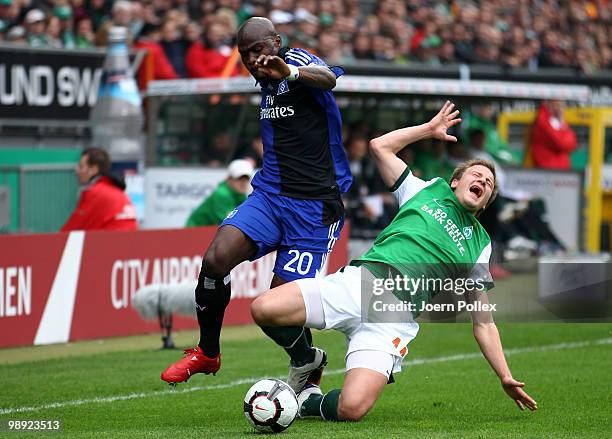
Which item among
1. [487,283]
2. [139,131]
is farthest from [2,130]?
[487,283]

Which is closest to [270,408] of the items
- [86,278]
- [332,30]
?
[86,278]

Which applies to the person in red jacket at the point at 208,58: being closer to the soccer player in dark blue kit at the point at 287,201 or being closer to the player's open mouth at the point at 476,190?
the soccer player in dark blue kit at the point at 287,201

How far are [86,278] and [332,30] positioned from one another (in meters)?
8.33

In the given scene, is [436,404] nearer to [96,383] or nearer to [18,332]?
[96,383]

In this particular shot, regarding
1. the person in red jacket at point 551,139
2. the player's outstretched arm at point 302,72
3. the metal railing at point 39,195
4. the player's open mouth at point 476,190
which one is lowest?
the person in red jacket at point 551,139

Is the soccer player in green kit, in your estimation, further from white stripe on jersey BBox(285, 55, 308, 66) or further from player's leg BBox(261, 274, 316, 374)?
white stripe on jersey BBox(285, 55, 308, 66)

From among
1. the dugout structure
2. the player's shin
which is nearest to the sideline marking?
the player's shin

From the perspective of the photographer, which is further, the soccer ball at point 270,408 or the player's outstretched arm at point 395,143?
the player's outstretched arm at point 395,143

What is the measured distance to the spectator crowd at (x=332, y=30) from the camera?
1725 centimetres

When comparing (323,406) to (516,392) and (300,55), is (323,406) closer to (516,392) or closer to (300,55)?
(516,392)

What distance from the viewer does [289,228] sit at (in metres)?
7.99

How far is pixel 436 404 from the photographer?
837 cm

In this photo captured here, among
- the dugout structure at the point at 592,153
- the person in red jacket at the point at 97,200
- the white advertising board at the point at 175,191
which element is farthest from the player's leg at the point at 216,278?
the dugout structure at the point at 592,153

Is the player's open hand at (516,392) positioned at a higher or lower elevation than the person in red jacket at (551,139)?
higher
